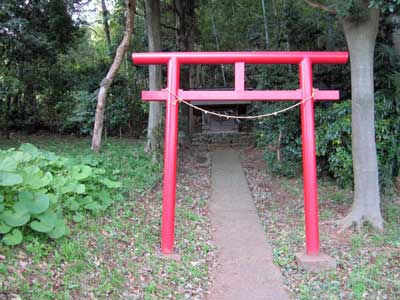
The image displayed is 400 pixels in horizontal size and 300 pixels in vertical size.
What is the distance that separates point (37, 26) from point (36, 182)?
32.8 feet

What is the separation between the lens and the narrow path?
4480 mm

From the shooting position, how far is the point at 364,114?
5832mm

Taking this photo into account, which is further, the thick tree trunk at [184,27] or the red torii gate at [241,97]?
the thick tree trunk at [184,27]

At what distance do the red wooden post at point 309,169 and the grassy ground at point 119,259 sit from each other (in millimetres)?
1313

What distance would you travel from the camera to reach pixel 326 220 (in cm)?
646

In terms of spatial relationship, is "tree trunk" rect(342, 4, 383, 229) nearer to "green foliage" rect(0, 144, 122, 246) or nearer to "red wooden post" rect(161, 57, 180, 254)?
"red wooden post" rect(161, 57, 180, 254)

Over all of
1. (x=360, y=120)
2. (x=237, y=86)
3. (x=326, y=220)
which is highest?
(x=237, y=86)

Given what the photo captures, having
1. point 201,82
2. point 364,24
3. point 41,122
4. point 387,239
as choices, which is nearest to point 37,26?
A: point 41,122

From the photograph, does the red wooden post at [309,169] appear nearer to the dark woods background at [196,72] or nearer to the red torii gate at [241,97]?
the red torii gate at [241,97]

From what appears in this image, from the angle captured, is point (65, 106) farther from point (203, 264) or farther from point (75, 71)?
point (203, 264)

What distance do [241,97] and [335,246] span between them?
2364 mm

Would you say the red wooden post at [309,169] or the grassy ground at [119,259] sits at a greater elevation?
the red wooden post at [309,169]

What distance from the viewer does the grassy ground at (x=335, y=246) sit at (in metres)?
4.46

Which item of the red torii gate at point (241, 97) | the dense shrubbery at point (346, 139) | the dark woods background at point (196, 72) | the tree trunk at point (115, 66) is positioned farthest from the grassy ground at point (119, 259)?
the dark woods background at point (196, 72)
